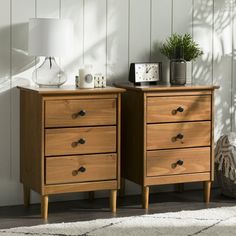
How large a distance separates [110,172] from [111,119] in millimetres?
304

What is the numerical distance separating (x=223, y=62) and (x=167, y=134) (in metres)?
0.89

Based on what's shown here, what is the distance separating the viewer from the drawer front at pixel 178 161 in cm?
434

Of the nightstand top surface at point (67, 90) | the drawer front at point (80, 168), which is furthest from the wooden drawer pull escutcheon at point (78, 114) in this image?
the drawer front at point (80, 168)

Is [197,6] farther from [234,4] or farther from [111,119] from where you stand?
[111,119]

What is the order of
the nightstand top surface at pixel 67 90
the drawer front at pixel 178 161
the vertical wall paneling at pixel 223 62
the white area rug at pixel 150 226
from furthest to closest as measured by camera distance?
the vertical wall paneling at pixel 223 62, the drawer front at pixel 178 161, the nightstand top surface at pixel 67 90, the white area rug at pixel 150 226

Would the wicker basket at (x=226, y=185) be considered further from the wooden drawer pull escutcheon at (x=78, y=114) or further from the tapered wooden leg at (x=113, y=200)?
the wooden drawer pull escutcheon at (x=78, y=114)

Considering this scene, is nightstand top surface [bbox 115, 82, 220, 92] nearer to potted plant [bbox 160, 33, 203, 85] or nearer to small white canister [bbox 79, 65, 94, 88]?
potted plant [bbox 160, 33, 203, 85]

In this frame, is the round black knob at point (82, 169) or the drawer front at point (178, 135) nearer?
the round black knob at point (82, 169)

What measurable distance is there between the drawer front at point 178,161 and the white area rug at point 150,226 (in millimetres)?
313

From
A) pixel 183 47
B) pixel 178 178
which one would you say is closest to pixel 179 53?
pixel 183 47

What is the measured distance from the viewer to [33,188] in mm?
4207

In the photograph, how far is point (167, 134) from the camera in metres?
4.36

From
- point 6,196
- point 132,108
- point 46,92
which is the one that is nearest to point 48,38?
point 46,92

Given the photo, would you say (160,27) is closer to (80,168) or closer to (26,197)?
(80,168)
